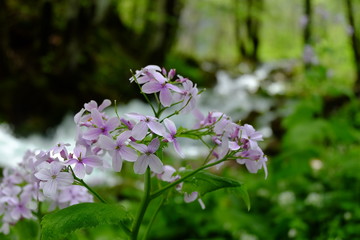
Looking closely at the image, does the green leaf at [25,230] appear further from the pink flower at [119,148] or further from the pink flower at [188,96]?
the pink flower at [188,96]

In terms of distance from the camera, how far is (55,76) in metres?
8.23

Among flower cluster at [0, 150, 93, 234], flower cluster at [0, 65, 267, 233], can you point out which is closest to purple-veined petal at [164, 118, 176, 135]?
flower cluster at [0, 65, 267, 233]

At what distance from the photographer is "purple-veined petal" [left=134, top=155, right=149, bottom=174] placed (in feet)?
3.39

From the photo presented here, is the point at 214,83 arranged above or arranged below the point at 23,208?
below

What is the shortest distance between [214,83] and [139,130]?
1214cm

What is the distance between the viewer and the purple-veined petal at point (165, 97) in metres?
1.11

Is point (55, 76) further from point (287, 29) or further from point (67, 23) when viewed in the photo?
point (287, 29)

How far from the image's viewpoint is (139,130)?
102 cm

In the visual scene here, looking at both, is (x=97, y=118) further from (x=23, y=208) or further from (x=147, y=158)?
(x=23, y=208)

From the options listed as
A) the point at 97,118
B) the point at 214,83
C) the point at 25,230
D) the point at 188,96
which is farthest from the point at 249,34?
the point at 97,118

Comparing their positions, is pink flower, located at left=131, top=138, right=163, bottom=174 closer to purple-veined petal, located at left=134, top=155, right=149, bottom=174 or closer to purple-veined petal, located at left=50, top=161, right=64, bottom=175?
purple-veined petal, located at left=134, top=155, right=149, bottom=174

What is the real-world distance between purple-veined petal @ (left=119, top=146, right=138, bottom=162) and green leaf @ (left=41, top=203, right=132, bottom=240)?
15 centimetres

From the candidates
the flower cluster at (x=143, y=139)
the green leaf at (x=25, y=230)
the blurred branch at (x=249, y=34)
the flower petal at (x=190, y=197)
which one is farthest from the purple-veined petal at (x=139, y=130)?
the blurred branch at (x=249, y=34)

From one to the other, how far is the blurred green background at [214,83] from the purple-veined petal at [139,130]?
0.43m
